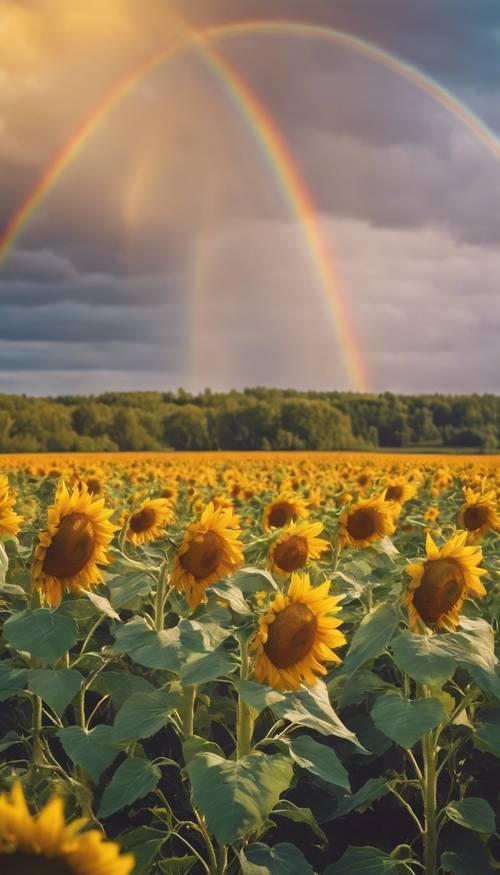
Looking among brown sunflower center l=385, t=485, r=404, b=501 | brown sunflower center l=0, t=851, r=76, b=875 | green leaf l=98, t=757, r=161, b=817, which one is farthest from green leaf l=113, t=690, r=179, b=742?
brown sunflower center l=385, t=485, r=404, b=501

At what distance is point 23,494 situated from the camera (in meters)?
12.2

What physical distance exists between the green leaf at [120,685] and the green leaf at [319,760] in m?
1.15

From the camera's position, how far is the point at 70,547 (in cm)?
422

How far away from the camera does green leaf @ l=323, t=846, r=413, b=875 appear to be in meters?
3.56

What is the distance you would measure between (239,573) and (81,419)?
72.1 metres

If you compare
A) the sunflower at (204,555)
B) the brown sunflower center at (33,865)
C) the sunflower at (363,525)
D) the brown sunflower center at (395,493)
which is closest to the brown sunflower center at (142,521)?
the sunflower at (363,525)

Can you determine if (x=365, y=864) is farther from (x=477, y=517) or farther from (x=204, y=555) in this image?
(x=477, y=517)

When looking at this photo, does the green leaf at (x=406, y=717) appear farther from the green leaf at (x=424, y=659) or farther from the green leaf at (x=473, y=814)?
the green leaf at (x=473, y=814)

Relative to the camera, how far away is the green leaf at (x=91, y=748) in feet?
11.6

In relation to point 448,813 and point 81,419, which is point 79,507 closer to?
point 448,813

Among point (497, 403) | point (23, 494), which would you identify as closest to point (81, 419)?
point (497, 403)

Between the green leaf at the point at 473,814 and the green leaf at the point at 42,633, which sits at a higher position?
the green leaf at the point at 42,633

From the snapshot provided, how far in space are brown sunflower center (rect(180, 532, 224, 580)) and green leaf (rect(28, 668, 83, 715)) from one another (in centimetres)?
84

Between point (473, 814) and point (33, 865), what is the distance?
270 centimetres
